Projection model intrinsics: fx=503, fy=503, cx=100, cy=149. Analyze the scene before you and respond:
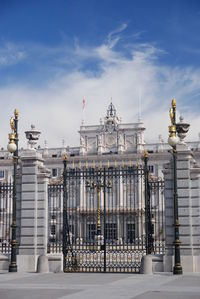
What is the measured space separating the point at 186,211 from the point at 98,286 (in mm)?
6407

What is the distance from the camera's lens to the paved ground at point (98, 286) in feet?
43.9

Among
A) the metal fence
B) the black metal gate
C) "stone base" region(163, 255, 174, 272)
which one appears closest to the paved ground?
"stone base" region(163, 255, 174, 272)

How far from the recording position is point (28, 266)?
21906 millimetres

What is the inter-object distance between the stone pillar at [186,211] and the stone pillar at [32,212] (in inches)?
214

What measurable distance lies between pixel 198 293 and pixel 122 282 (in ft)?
12.7

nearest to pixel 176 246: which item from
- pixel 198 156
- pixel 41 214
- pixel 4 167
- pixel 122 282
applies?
pixel 122 282

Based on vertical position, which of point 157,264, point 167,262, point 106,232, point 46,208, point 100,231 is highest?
point 46,208

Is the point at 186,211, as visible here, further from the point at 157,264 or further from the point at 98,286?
the point at 98,286

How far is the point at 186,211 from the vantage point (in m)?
20.8

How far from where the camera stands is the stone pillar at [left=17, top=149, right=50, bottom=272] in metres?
22.0

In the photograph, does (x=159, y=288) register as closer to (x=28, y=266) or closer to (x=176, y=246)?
(x=176, y=246)

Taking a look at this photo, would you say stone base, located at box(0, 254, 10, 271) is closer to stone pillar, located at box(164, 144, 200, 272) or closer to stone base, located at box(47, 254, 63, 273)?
stone base, located at box(47, 254, 63, 273)

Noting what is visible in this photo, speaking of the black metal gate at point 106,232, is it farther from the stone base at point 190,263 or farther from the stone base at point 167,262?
the stone base at point 190,263

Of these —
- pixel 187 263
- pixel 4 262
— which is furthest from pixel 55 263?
pixel 187 263
